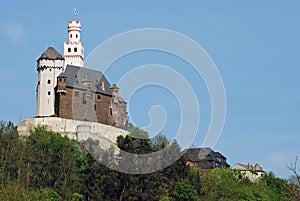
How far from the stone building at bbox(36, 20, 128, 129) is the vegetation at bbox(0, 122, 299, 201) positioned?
889cm

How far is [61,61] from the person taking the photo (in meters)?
76.0

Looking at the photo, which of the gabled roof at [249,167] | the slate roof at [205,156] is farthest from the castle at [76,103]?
the gabled roof at [249,167]

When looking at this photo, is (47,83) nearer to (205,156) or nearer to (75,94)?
(75,94)

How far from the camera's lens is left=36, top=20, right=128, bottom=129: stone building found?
237ft

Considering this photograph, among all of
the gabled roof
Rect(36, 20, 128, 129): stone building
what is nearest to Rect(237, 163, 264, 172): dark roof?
the gabled roof

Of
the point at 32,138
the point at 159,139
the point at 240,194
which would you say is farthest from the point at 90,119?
the point at 240,194

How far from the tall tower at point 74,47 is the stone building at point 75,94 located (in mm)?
8443

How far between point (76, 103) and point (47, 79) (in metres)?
4.55

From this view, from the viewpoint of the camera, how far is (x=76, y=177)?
54500mm

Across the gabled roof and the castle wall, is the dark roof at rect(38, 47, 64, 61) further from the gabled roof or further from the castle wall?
the gabled roof

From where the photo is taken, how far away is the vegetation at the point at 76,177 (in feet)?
167

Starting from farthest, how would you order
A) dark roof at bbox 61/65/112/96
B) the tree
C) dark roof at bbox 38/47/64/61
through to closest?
dark roof at bbox 38/47/64/61, dark roof at bbox 61/65/112/96, the tree

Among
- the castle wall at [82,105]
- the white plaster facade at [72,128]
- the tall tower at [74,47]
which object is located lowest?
the white plaster facade at [72,128]

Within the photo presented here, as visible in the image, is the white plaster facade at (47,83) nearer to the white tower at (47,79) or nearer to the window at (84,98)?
the white tower at (47,79)
